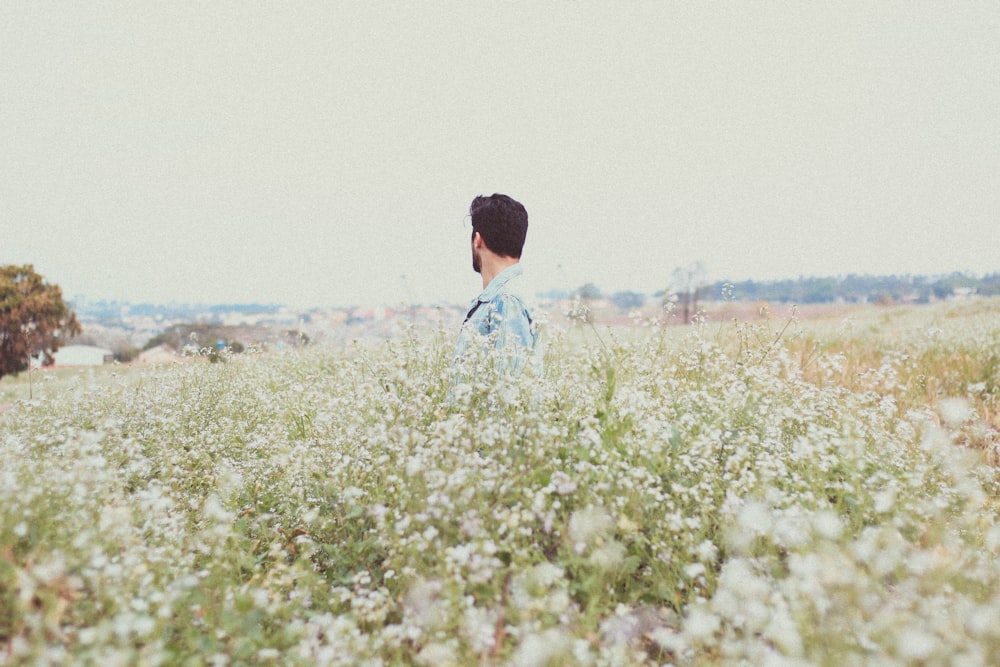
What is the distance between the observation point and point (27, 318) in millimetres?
37250

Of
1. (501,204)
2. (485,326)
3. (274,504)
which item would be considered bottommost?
(274,504)

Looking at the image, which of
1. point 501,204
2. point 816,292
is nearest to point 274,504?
point 501,204

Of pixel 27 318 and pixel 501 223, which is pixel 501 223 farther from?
pixel 27 318

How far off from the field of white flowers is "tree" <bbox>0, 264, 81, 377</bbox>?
37747 mm

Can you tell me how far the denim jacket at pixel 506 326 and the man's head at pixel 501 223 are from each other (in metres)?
0.20

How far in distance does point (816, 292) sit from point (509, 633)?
19793cm

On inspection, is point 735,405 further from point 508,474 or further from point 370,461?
point 370,461

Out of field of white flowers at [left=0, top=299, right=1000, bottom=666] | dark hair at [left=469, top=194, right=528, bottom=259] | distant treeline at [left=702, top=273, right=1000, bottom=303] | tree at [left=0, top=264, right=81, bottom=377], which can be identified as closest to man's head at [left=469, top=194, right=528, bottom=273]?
dark hair at [left=469, top=194, right=528, bottom=259]

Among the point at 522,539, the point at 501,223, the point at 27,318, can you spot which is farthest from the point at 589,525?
the point at 27,318

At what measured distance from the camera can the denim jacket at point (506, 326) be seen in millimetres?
4762

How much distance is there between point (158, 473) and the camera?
5.71 m

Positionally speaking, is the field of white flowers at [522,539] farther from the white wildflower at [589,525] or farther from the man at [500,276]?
the man at [500,276]

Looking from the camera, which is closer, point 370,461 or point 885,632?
point 885,632

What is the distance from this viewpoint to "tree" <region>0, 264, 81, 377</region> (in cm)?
3628
